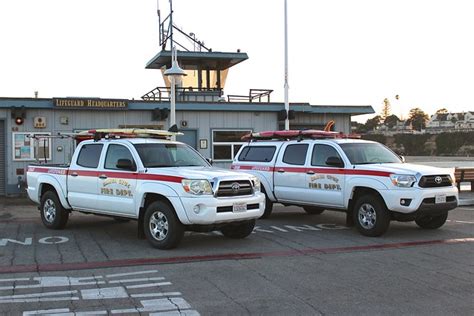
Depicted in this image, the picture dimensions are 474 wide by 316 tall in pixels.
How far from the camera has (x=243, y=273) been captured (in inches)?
280

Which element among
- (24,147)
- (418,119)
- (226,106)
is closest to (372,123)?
(418,119)

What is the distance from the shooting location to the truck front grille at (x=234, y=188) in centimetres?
870

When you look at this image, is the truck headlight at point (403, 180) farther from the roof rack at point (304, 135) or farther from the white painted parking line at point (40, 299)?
the white painted parking line at point (40, 299)

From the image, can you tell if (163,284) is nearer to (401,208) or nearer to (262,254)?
(262,254)

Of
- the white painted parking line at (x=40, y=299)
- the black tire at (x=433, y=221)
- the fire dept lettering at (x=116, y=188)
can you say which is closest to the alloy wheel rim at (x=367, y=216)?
the black tire at (x=433, y=221)

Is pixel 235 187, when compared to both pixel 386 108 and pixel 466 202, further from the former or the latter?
pixel 386 108

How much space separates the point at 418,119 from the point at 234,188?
13702 centimetres

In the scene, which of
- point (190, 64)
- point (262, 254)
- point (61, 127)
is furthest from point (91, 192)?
point (190, 64)

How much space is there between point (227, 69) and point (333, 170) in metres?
15.5

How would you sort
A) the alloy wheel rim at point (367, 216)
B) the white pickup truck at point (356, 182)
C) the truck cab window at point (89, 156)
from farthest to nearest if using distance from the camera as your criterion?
the truck cab window at point (89, 156), the alloy wheel rim at point (367, 216), the white pickup truck at point (356, 182)

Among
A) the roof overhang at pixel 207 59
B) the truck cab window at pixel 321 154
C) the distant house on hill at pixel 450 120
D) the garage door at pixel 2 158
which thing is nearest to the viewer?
the truck cab window at pixel 321 154

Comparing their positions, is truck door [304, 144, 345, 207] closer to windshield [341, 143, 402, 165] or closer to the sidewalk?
windshield [341, 143, 402, 165]

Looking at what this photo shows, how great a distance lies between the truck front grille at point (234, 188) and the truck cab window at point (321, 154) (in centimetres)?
258

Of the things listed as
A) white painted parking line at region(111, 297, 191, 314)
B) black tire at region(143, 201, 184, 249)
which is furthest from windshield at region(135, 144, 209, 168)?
white painted parking line at region(111, 297, 191, 314)
